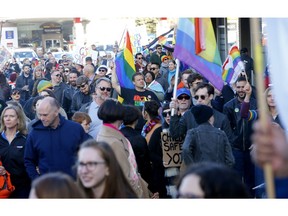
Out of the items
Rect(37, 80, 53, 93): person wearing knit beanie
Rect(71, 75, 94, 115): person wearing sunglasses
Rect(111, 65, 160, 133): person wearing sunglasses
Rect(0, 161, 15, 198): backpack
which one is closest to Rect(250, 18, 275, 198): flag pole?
Rect(0, 161, 15, 198): backpack

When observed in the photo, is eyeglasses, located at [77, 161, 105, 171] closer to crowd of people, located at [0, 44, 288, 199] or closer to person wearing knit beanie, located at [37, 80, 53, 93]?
crowd of people, located at [0, 44, 288, 199]

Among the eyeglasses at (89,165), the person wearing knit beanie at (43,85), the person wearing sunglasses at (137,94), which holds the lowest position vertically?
the eyeglasses at (89,165)

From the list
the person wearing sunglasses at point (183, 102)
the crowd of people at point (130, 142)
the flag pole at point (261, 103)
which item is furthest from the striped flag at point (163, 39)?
the flag pole at point (261, 103)

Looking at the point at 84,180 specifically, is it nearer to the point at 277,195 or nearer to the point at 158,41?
the point at 277,195

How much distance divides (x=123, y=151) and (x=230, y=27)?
605 inches

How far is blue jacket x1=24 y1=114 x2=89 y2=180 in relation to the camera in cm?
766

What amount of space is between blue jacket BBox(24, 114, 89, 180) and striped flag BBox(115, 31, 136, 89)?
→ 375 centimetres

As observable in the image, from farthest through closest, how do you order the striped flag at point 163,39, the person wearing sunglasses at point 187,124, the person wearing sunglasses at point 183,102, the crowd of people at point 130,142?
the striped flag at point 163,39
the person wearing sunglasses at point 183,102
the person wearing sunglasses at point 187,124
the crowd of people at point 130,142

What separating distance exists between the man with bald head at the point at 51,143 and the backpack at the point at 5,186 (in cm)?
23

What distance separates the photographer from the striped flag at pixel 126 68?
11.8 m

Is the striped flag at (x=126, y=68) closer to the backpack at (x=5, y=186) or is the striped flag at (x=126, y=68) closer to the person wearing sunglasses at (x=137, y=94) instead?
the person wearing sunglasses at (x=137, y=94)

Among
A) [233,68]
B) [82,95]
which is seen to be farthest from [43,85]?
[233,68]

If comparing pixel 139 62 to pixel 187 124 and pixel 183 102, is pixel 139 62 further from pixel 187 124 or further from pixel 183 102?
pixel 187 124
